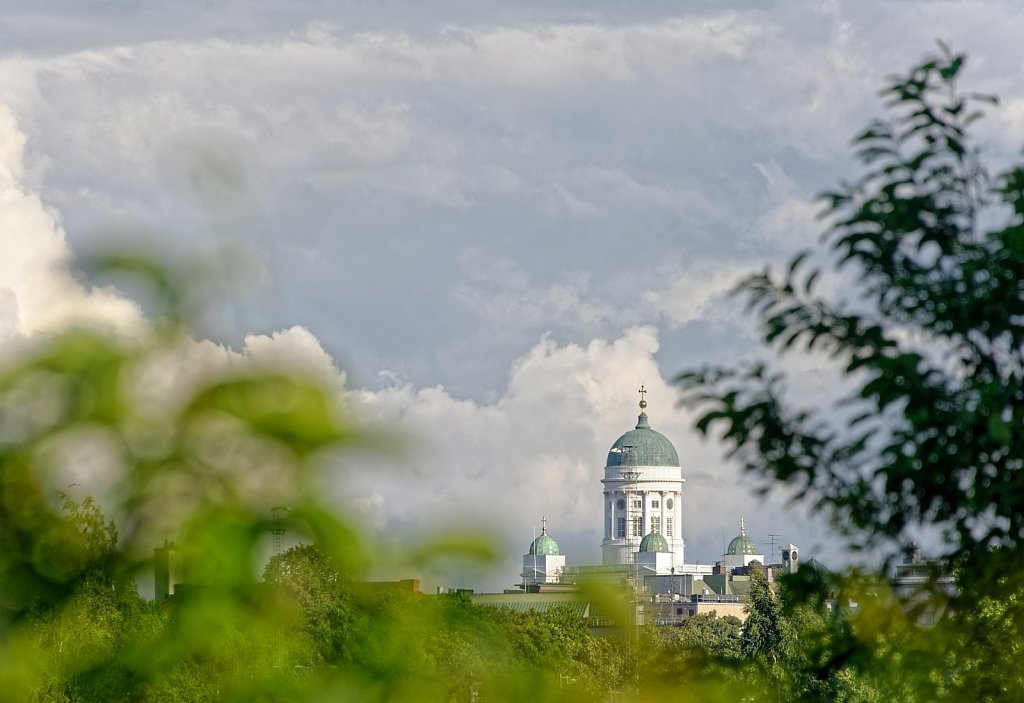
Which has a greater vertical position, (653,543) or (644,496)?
(644,496)

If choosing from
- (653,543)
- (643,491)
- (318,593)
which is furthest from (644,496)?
(318,593)

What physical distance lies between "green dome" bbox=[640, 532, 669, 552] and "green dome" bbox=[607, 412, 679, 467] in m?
12.3

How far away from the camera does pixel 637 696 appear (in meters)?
1.75

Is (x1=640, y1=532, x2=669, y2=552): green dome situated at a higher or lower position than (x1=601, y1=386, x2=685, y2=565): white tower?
lower

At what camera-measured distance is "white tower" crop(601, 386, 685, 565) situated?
19238cm

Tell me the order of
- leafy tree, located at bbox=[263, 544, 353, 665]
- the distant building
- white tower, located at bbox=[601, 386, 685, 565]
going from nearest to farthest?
1. leafy tree, located at bbox=[263, 544, 353, 665]
2. the distant building
3. white tower, located at bbox=[601, 386, 685, 565]

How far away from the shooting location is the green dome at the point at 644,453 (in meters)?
194

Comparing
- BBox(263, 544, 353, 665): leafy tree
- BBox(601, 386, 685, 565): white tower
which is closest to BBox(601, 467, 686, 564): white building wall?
BBox(601, 386, 685, 565): white tower

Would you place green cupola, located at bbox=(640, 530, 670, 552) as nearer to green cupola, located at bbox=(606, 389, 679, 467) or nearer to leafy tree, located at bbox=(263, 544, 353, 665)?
green cupola, located at bbox=(606, 389, 679, 467)

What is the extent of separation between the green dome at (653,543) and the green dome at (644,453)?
40.3ft

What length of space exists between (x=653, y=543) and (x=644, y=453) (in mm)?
14824

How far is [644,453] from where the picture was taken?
19312cm

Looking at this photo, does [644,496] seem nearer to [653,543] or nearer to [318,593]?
[653,543]

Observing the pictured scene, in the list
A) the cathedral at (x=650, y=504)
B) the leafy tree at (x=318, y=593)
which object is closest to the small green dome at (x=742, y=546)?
the cathedral at (x=650, y=504)
